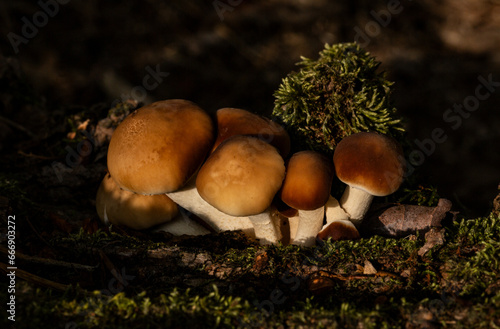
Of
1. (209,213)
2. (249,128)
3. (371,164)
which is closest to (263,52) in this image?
(249,128)

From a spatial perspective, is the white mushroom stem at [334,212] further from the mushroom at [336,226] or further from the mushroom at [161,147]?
the mushroom at [161,147]

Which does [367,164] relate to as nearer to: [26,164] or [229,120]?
[229,120]

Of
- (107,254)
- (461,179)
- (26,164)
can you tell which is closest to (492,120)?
(461,179)

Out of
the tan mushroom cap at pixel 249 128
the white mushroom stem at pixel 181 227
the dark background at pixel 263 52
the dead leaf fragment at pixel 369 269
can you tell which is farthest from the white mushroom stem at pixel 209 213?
the dark background at pixel 263 52

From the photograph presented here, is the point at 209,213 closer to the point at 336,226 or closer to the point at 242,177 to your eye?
the point at 242,177

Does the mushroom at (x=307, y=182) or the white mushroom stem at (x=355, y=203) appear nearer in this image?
the mushroom at (x=307, y=182)

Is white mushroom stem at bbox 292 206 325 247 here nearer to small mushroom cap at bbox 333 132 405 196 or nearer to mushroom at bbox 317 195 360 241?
mushroom at bbox 317 195 360 241

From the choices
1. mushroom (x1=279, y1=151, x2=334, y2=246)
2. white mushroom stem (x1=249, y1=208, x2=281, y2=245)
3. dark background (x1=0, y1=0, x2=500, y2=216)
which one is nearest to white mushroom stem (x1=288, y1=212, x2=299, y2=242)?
white mushroom stem (x1=249, y1=208, x2=281, y2=245)
